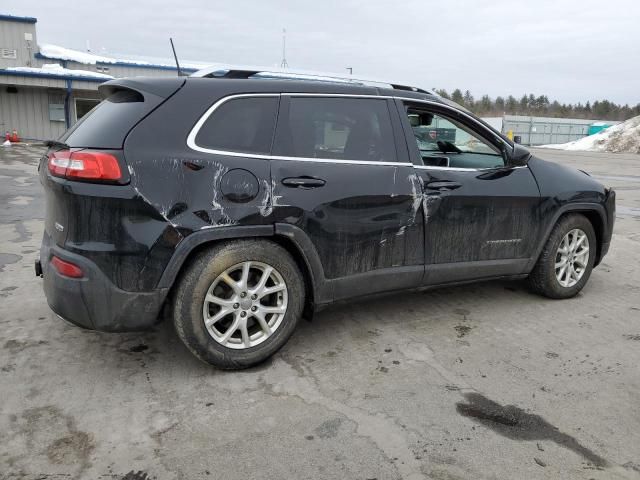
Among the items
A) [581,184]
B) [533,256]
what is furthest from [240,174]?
[581,184]

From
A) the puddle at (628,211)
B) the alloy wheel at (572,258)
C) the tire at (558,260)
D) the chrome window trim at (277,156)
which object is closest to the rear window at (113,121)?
the chrome window trim at (277,156)

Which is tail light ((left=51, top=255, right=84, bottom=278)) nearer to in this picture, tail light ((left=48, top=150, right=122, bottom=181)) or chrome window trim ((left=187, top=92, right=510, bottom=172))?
tail light ((left=48, top=150, right=122, bottom=181))

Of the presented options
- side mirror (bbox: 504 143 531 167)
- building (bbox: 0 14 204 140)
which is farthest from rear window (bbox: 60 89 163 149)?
building (bbox: 0 14 204 140)

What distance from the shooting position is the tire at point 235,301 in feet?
9.82

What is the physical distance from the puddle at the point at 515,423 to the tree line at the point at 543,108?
237 feet

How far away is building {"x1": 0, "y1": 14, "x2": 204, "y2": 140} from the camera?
2428 centimetres

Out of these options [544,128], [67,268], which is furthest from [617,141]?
[67,268]

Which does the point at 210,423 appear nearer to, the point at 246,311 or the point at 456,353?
the point at 246,311

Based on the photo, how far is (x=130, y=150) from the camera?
283 cm

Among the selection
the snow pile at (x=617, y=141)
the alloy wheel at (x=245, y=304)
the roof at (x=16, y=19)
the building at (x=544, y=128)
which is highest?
the roof at (x=16, y=19)

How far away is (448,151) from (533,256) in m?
1.18

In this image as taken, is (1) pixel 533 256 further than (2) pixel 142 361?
Yes

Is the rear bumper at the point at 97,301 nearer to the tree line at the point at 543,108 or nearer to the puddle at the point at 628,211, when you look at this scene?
the puddle at the point at 628,211

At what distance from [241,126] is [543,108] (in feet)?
289
